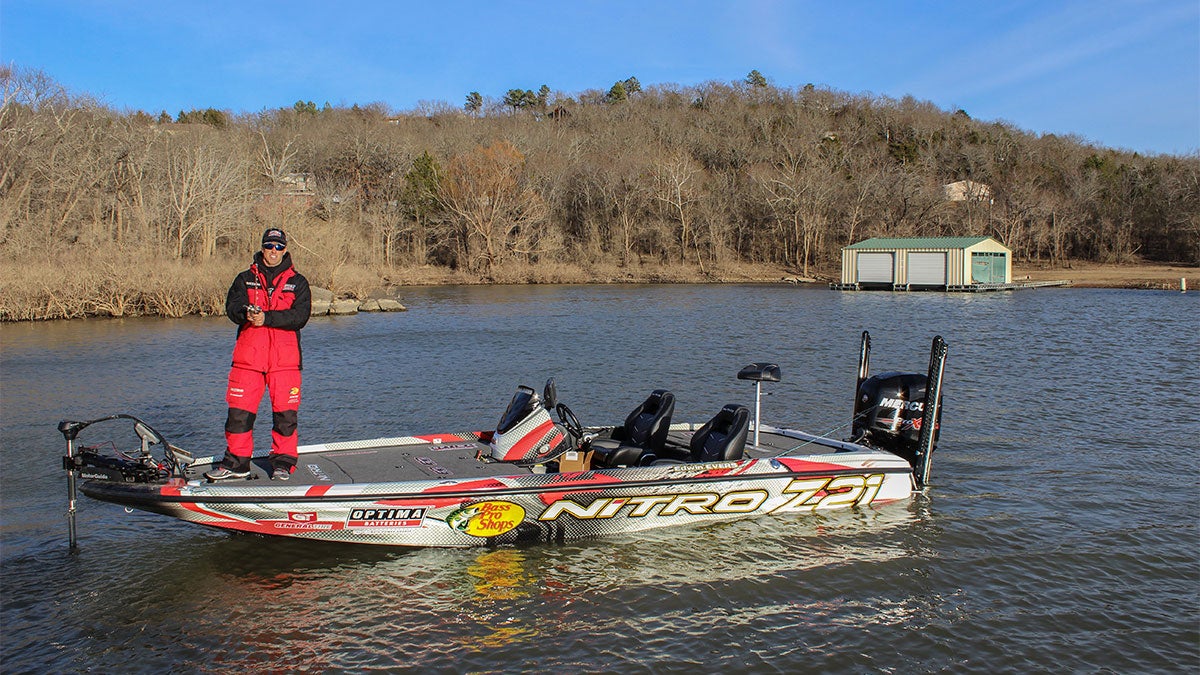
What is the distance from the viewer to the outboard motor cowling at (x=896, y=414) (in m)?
10.1

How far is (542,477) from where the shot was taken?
841 centimetres

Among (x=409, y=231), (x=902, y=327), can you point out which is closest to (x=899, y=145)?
(x=409, y=231)

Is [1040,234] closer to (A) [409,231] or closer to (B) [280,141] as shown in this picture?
(A) [409,231]

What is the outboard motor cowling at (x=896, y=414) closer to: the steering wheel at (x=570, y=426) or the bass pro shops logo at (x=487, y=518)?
the steering wheel at (x=570, y=426)

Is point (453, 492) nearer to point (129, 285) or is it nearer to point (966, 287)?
point (129, 285)

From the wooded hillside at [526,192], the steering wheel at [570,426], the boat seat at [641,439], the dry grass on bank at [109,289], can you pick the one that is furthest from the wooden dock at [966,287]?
the steering wheel at [570,426]

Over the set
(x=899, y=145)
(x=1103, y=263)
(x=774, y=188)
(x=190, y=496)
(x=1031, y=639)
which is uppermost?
(x=899, y=145)

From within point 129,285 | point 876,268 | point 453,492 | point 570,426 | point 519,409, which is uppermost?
point 876,268

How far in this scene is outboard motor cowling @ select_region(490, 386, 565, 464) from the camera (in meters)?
9.14


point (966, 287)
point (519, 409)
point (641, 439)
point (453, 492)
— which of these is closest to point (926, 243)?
point (966, 287)

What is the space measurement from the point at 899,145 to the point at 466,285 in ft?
187

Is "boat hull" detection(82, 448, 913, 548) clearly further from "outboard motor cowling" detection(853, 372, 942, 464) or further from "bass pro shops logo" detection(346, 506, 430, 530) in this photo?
"outboard motor cowling" detection(853, 372, 942, 464)

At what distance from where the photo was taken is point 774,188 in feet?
264

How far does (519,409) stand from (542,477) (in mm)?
1045
